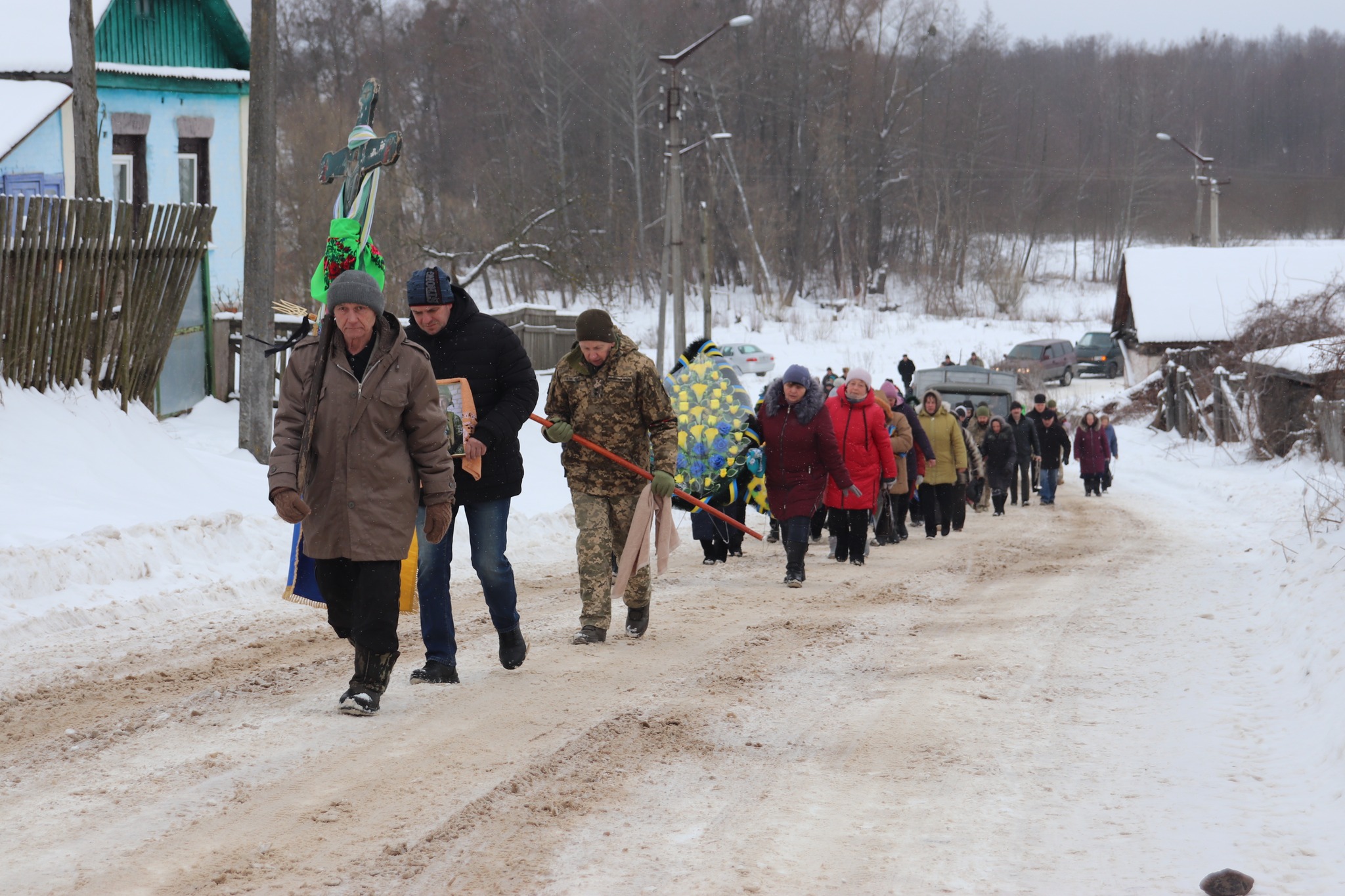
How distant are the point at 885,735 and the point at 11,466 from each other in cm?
713

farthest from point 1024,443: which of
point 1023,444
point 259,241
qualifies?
point 259,241

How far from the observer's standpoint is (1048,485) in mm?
20656

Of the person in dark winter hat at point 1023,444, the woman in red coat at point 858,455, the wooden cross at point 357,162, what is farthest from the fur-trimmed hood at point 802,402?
the person in dark winter hat at point 1023,444

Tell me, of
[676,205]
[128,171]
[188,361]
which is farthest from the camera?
[676,205]

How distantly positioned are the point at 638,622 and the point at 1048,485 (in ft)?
46.2

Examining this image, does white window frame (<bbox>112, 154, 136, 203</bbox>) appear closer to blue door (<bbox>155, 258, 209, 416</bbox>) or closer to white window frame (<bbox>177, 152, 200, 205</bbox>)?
white window frame (<bbox>177, 152, 200, 205</bbox>)

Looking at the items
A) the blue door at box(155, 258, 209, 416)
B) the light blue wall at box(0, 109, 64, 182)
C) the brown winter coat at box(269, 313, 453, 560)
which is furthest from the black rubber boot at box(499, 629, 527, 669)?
the light blue wall at box(0, 109, 64, 182)

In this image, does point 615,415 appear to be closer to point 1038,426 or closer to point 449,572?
point 449,572

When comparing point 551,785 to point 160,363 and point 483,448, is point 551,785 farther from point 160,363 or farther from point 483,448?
A: point 160,363

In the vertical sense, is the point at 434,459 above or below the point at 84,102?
below

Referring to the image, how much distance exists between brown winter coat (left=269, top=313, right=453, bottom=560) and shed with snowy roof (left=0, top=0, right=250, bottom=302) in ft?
45.2

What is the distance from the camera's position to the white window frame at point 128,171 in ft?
68.0

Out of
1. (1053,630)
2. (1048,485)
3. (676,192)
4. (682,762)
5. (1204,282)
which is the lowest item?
(1048,485)

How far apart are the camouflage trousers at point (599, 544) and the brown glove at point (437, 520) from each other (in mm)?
1855
